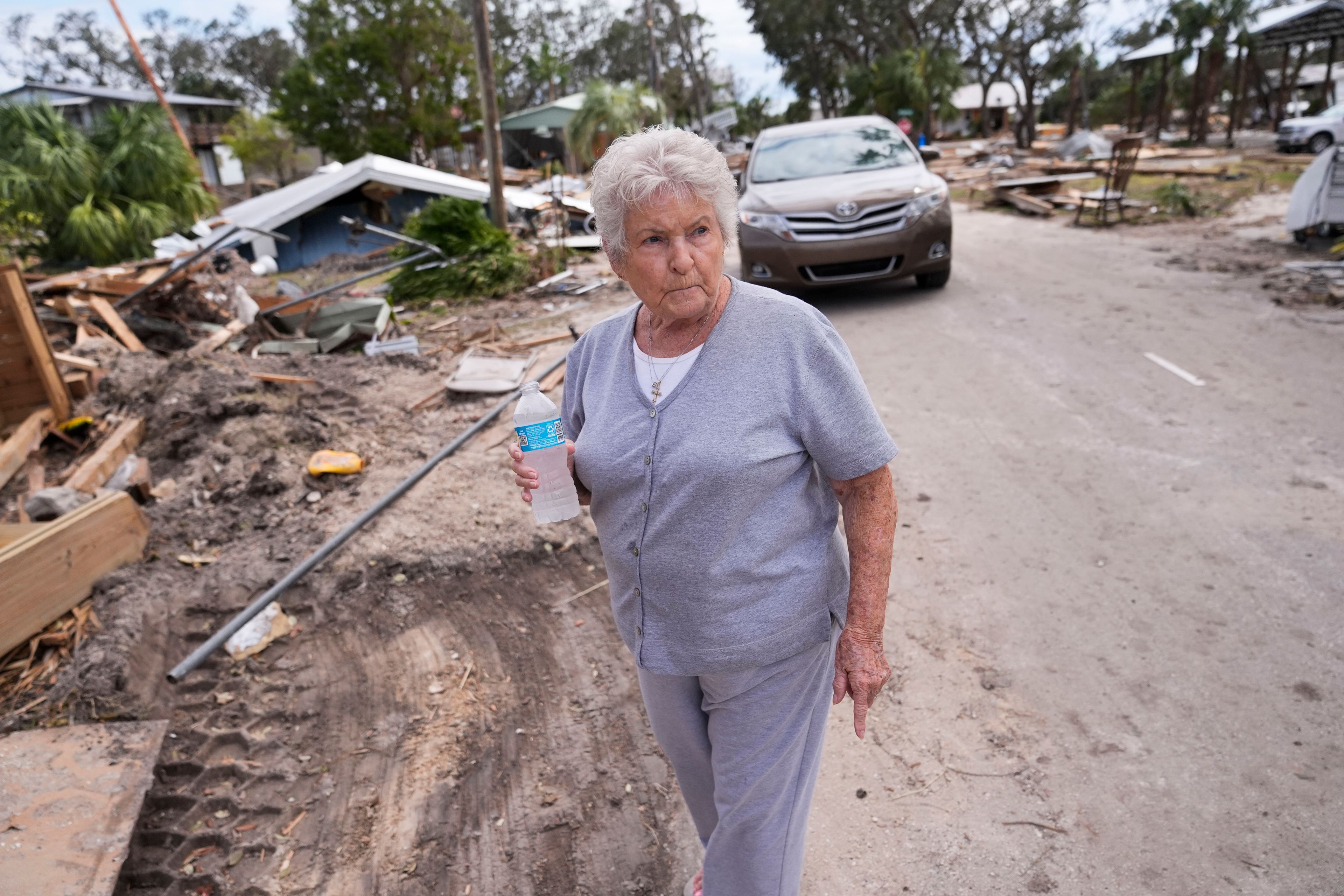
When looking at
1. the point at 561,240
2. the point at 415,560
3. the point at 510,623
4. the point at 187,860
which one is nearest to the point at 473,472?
the point at 415,560

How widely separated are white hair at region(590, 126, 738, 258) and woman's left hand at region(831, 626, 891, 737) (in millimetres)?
986

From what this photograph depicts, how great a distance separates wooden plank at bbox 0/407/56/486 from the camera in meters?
6.05

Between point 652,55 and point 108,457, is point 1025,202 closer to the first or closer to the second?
point 108,457

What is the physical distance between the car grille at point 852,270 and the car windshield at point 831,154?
1298mm

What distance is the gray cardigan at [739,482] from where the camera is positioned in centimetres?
177

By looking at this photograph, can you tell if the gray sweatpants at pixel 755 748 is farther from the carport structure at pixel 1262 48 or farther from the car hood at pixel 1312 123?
the carport structure at pixel 1262 48

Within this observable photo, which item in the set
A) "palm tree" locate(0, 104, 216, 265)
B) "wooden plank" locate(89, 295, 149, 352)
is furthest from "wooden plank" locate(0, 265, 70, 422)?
"palm tree" locate(0, 104, 216, 265)

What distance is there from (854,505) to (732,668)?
0.45 metres

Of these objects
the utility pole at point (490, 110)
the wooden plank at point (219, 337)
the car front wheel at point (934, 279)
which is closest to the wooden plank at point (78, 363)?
the wooden plank at point (219, 337)

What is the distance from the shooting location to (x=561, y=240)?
14992 millimetres

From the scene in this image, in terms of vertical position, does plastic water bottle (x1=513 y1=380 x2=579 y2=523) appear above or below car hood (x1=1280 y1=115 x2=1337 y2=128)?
above

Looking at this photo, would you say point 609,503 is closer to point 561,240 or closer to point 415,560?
point 415,560

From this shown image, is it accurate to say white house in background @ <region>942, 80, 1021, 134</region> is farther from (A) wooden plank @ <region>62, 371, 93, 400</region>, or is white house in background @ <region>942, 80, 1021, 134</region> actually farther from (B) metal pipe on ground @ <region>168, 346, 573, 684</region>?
(B) metal pipe on ground @ <region>168, 346, 573, 684</region>

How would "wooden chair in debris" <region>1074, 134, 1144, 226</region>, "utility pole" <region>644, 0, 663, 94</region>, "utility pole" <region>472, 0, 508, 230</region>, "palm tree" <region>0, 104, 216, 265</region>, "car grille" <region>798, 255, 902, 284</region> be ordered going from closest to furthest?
1. "car grille" <region>798, 255, 902, 284</region>
2. "wooden chair in debris" <region>1074, 134, 1144, 226</region>
3. "utility pole" <region>472, 0, 508, 230</region>
4. "palm tree" <region>0, 104, 216, 265</region>
5. "utility pole" <region>644, 0, 663, 94</region>
